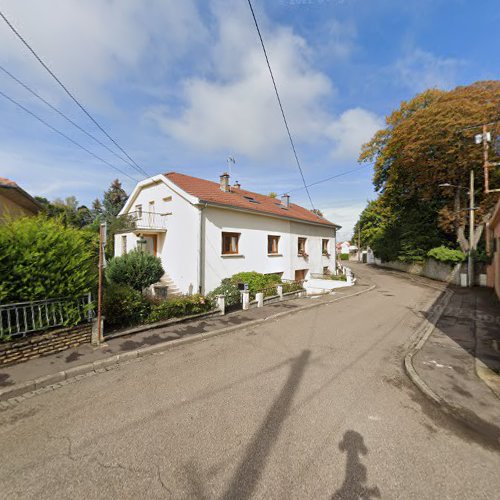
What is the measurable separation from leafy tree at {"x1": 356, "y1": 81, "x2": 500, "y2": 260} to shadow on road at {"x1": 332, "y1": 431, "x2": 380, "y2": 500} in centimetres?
1884

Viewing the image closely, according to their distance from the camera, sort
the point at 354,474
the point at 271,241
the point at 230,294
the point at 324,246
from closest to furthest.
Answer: the point at 354,474, the point at 230,294, the point at 271,241, the point at 324,246

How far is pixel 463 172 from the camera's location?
18078mm

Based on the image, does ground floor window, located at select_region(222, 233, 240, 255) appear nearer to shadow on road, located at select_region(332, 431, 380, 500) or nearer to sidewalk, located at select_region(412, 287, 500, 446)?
sidewalk, located at select_region(412, 287, 500, 446)

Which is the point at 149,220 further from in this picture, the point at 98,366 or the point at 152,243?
the point at 98,366

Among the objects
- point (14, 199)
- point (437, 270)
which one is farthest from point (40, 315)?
point (437, 270)

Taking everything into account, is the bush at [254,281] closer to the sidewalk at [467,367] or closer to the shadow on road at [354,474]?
the sidewalk at [467,367]

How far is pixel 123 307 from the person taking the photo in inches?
272

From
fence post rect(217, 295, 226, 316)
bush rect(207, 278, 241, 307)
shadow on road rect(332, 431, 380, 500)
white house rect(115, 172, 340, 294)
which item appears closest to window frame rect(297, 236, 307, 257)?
white house rect(115, 172, 340, 294)

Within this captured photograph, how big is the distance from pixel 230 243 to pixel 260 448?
35.9 feet

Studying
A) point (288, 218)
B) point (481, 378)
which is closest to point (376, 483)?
point (481, 378)

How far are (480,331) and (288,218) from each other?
35.6 ft

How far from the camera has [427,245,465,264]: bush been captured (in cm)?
1853

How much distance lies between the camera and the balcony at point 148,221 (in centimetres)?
1344

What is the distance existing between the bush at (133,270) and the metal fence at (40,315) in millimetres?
2989
